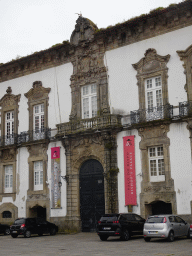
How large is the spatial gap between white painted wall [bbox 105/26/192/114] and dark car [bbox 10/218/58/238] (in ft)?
27.4

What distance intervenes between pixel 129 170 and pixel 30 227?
22.3 ft

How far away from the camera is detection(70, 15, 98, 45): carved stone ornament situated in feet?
85.1

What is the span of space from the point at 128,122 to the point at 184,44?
5731 mm

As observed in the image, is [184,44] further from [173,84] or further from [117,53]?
[117,53]

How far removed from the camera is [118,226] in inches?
711

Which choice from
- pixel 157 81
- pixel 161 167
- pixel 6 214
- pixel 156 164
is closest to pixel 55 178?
pixel 6 214

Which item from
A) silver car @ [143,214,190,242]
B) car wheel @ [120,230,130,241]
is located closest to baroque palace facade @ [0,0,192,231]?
silver car @ [143,214,190,242]

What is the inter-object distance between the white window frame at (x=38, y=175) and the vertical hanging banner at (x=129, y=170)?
7.22 meters

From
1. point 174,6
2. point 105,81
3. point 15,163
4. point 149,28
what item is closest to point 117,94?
point 105,81

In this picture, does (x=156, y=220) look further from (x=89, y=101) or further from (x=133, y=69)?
(x=89, y=101)

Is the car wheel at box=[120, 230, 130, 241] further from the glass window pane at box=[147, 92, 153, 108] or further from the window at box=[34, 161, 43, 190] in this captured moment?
the window at box=[34, 161, 43, 190]

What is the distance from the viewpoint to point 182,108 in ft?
70.3

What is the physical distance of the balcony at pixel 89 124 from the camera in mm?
23594

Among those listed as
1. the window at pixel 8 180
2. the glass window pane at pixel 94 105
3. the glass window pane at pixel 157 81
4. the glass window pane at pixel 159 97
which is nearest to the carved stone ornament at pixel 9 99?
the window at pixel 8 180
